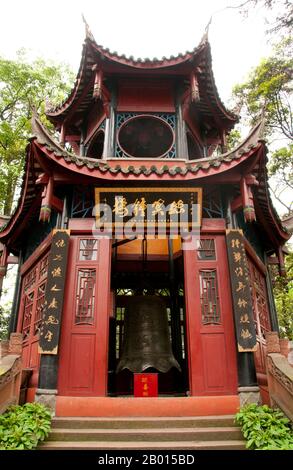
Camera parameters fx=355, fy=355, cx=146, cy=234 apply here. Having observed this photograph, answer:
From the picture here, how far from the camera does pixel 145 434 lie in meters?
4.95

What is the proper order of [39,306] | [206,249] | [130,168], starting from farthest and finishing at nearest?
[39,306] < [206,249] < [130,168]

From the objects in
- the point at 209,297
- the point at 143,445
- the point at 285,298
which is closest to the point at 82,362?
the point at 143,445

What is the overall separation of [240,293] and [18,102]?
1526 centimetres

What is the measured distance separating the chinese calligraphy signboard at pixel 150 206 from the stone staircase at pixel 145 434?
3439 millimetres

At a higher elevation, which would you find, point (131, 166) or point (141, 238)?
point (131, 166)

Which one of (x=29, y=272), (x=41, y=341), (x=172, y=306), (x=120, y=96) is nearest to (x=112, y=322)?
(x=172, y=306)

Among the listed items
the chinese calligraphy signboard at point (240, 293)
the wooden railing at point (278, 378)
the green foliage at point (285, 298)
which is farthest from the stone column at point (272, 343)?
the green foliage at point (285, 298)

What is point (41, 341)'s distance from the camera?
6.03 metres

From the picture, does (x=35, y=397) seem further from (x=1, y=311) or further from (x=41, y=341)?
(x=1, y=311)

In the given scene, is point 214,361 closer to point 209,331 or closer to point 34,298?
point 209,331

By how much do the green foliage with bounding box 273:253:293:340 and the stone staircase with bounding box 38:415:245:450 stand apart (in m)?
10.5

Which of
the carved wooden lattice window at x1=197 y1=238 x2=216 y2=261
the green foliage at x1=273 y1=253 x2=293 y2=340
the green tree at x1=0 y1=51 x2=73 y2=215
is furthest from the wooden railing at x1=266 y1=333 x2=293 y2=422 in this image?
the green tree at x1=0 y1=51 x2=73 y2=215

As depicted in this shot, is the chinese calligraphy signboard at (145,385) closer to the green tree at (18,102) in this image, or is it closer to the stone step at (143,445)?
the stone step at (143,445)

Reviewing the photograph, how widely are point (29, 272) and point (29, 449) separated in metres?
5.11
